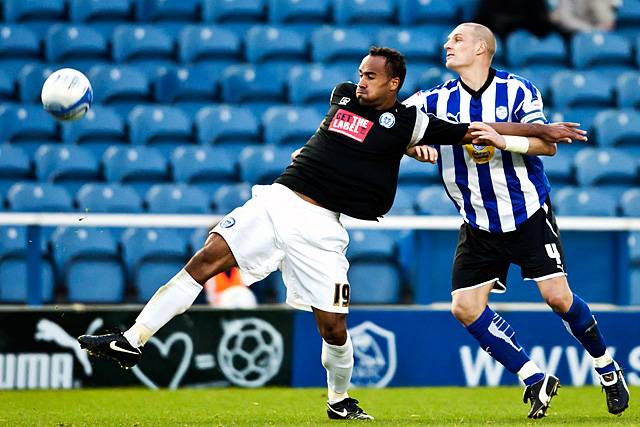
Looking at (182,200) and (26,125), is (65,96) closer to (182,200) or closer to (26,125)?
(182,200)

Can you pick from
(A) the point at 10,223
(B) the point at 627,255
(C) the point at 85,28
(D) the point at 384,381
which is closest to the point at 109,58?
(C) the point at 85,28

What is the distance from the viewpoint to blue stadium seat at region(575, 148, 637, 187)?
408 inches

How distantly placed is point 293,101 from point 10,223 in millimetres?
3920

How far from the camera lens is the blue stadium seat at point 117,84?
11.0m

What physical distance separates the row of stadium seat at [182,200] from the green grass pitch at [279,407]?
195 centimetres

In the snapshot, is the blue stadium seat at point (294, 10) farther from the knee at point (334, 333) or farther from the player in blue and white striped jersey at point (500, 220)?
the knee at point (334, 333)

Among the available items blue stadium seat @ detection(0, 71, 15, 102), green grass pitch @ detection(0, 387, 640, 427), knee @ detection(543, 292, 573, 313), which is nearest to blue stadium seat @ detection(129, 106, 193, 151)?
blue stadium seat @ detection(0, 71, 15, 102)

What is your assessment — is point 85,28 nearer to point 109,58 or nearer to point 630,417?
point 109,58

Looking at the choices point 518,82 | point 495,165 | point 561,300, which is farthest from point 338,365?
point 518,82

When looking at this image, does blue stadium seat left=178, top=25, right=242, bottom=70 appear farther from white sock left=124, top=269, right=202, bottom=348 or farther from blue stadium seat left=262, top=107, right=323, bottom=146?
white sock left=124, top=269, right=202, bottom=348

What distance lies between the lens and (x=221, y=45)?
451 inches

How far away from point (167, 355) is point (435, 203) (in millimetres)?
2750

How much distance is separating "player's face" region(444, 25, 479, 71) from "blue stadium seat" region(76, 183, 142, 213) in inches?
158

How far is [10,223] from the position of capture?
781 cm
